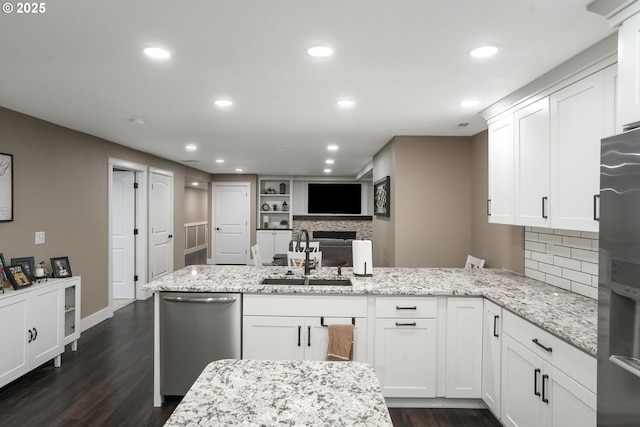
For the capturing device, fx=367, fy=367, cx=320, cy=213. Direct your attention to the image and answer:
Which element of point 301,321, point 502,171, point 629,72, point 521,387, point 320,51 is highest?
point 320,51

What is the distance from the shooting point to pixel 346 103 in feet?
9.95

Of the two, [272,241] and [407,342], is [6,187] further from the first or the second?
[272,241]

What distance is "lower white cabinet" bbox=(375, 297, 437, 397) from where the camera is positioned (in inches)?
104

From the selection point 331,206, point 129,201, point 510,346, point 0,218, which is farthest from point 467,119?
point 331,206

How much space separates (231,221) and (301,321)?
741 centimetres

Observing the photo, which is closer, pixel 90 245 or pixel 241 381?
pixel 241 381

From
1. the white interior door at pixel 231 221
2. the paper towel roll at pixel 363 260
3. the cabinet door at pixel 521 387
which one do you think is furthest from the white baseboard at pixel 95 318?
the white interior door at pixel 231 221

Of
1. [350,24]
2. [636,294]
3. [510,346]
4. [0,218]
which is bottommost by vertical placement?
[510,346]

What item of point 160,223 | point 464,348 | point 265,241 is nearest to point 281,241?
point 265,241

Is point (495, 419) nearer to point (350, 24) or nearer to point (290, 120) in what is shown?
Answer: point (350, 24)

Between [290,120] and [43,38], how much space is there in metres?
2.09

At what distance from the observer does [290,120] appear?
3648 millimetres

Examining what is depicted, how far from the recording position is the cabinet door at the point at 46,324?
3.09m

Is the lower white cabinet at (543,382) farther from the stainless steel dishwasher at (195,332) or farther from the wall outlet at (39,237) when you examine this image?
the wall outlet at (39,237)
